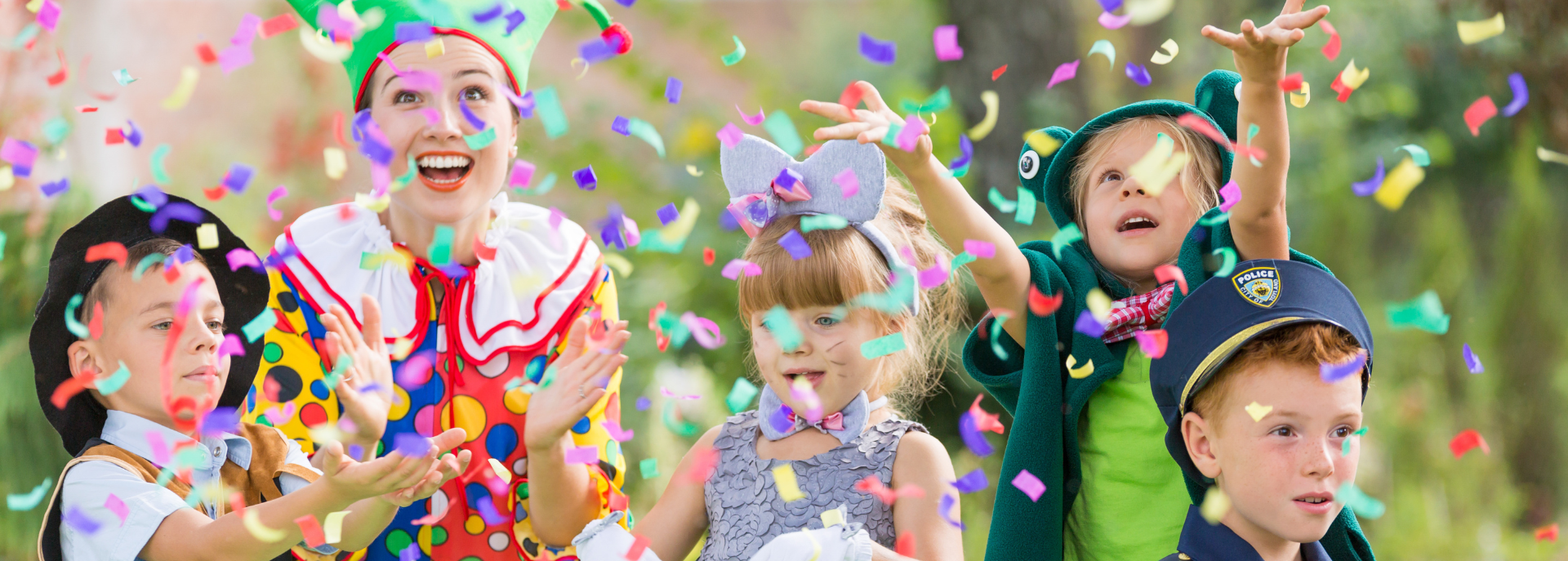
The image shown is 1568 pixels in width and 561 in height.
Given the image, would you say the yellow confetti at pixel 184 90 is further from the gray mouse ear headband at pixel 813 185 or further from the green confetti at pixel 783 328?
the green confetti at pixel 783 328

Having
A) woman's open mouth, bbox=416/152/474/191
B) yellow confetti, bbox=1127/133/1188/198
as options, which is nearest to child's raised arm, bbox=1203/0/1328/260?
yellow confetti, bbox=1127/133/1188/198

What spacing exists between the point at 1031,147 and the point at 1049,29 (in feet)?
11.5

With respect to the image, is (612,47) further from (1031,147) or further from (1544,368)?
(1544,368)

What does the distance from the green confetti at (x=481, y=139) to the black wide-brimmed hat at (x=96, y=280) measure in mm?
463

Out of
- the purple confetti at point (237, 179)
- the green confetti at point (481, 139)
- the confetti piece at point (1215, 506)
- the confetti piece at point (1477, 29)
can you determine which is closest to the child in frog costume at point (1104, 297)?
the confetti piece at point (1215, 506)

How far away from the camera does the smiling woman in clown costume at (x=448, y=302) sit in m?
2.24

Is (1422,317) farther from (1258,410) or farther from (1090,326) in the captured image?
(1090,326)

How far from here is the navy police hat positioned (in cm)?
185

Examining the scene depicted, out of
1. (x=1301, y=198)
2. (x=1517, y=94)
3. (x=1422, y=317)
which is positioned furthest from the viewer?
(x=1301, y=198)

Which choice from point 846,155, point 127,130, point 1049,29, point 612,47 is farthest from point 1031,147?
point 1049,29

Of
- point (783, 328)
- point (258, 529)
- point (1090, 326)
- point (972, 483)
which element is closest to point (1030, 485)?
point (972, 483)

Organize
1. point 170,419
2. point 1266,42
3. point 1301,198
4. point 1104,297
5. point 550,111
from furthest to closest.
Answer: point 1301,198 < point 550,111 < point 1104,297 < point 170,419 < point 1266,42

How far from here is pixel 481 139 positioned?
87.9 inches

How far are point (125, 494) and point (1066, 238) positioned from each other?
1.69 meters
